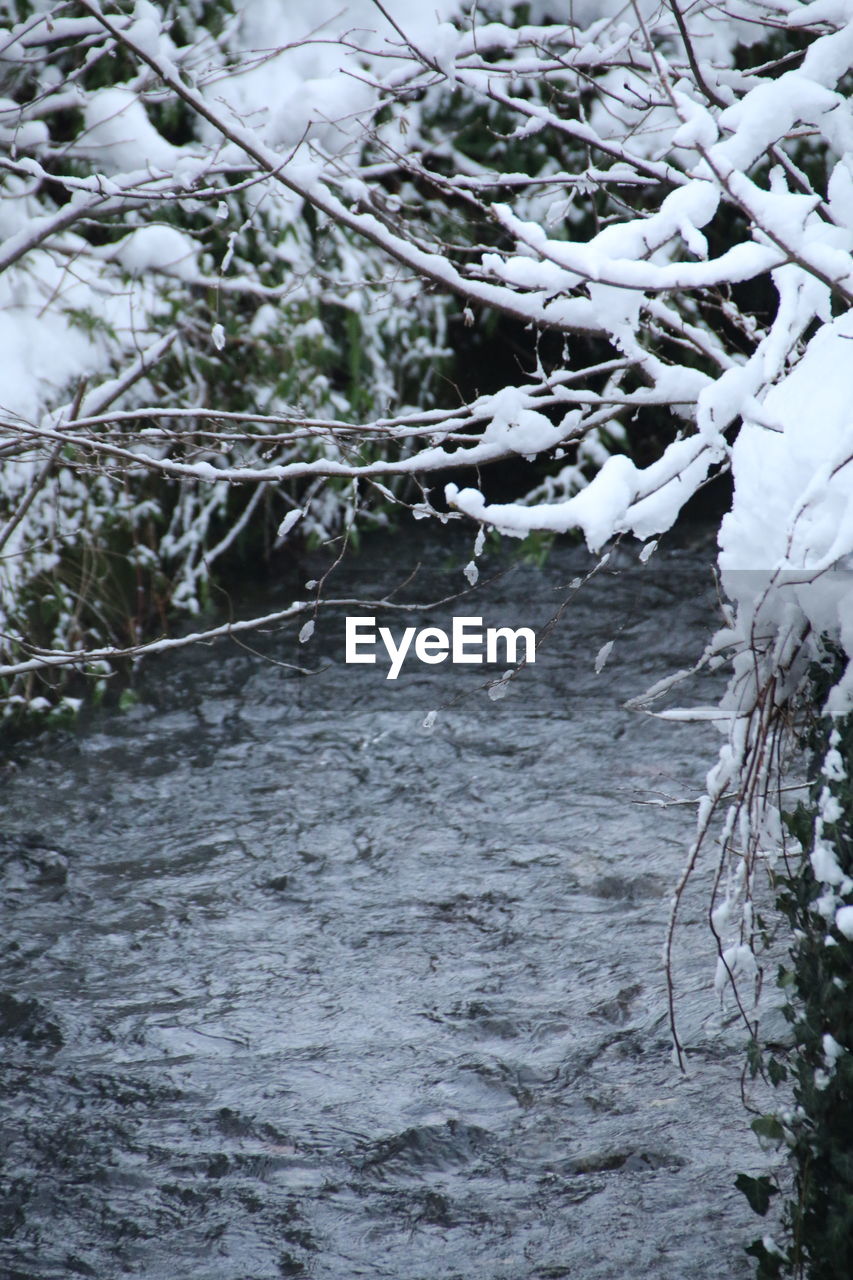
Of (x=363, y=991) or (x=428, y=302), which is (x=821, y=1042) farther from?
(x=428, y=302)

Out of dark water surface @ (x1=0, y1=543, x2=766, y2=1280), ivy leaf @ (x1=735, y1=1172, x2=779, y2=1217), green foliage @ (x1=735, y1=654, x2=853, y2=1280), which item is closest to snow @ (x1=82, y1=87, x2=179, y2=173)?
dark water surface @ (x1=0, y1=543, x2=766, y2=1280)

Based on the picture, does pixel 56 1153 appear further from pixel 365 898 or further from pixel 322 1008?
pixel 365 898

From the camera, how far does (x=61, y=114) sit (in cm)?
702

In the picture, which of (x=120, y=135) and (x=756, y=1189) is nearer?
(x=756, y=1189)

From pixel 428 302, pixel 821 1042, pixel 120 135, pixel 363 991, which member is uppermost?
pixel 120 135

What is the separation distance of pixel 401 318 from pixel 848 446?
5541 millimetres

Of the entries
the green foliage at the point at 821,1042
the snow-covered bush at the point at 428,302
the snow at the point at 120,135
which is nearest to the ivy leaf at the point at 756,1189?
the green foliage at the point at 821,1042

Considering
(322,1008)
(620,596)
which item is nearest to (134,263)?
(620,596)

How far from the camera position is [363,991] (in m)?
3.63

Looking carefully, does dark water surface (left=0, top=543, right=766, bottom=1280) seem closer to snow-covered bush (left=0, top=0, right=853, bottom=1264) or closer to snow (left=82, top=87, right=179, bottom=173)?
snow-covered bush (left=0, top=0, right=853, bottom=1264)

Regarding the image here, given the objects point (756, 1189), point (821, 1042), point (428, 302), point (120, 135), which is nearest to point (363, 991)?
point (756, 1189)

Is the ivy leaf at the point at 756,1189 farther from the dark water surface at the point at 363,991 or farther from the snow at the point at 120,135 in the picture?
the snow at the point at 120,135

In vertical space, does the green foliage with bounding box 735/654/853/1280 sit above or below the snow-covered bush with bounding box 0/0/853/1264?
below

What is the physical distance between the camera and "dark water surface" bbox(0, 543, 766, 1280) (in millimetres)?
2730
